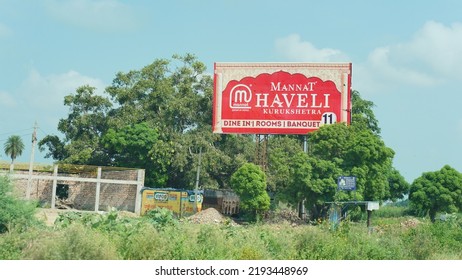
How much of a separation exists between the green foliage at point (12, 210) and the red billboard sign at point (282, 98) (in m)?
22.6

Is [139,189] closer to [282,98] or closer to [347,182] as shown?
[282,98]

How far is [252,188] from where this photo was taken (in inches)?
1522

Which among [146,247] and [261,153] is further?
[261,153]

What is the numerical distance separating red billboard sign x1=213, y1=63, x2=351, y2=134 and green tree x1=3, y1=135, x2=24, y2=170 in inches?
866

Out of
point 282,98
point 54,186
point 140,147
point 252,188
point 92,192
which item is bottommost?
point 92,192

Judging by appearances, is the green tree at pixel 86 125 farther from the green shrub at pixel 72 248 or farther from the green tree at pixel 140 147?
the green shrub at pixel 72 248

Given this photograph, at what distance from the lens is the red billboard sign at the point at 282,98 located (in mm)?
38875

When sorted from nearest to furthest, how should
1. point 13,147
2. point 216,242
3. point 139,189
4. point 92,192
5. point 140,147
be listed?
point 216,242
point 139,189
point 140,147
point 92,192
point 13,147

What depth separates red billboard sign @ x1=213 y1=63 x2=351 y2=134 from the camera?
38.9 metres

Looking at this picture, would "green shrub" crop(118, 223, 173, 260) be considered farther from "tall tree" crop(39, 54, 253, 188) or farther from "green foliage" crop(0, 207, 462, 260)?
"tall tree" crop(39, 54, 253, 188)

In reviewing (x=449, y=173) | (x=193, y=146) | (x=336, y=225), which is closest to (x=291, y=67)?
(x=193, y=146)

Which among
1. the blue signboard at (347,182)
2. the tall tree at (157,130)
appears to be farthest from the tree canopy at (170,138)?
the blue signboard at (347,182)

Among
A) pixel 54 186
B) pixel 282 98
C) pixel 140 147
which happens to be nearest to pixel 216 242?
pixel 282 98

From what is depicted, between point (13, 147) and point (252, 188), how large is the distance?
79.4 feet
